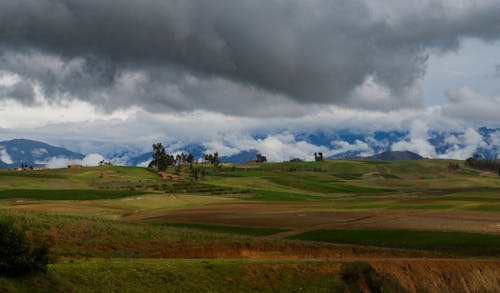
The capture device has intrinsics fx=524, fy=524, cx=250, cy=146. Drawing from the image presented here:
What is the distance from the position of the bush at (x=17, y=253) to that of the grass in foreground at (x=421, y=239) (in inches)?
1807

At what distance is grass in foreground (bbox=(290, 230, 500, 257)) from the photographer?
6109 centimetres

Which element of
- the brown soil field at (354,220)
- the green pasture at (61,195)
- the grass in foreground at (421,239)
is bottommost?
the grass in foreground at (421,239)

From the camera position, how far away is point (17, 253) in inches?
1039

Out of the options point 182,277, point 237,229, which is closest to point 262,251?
point 182,277

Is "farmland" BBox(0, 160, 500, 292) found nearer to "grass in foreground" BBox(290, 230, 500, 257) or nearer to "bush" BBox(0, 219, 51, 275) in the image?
"grass in foreground" BBox(290, 230, 500, 257)

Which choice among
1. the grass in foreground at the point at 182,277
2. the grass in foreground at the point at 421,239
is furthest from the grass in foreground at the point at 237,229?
the grass in foreground at the point at 182,277

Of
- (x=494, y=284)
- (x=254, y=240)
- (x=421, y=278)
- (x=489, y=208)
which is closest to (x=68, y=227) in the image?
(x=254, y=240)

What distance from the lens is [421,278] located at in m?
45.0

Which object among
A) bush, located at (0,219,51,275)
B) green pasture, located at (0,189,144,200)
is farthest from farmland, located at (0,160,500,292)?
green pasture, located at (0,189,144,200)

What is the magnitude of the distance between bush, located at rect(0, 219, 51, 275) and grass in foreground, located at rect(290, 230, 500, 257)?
45902 mm

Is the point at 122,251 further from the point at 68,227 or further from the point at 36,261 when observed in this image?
the point at 36,261

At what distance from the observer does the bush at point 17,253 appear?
2602 cm

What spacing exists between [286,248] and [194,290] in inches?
928

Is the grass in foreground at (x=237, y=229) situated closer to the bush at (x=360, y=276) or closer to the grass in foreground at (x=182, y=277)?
the grass in foreground at (x=182, y=277)
